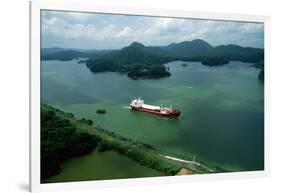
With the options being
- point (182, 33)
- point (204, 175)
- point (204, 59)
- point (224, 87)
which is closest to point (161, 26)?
point (182, 33)

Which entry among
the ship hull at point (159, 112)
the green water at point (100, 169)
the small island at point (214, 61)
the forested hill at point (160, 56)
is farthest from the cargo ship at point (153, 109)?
the small island at point (214, 61)

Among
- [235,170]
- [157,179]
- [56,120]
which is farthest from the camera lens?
[235,170]

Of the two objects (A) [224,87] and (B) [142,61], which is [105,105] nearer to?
(B) [142,61]

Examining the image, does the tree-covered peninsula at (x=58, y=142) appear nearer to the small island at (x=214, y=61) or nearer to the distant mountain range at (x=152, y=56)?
the distant mountain range at (x=152, y=56)

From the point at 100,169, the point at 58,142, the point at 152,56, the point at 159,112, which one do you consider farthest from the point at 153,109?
the point at 58,142

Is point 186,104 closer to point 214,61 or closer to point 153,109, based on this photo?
point 153,109

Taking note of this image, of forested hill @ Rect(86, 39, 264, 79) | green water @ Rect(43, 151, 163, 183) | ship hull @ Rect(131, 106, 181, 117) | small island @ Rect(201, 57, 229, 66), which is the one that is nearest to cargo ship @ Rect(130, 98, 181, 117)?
ship hull @ Rect(131, 106, 181, 117)

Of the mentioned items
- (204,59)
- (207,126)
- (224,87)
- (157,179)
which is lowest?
(157,179)
